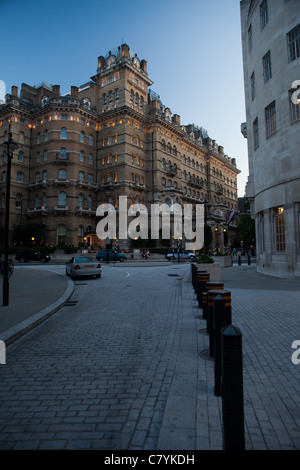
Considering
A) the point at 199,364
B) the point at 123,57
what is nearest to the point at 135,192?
the point at 123,57

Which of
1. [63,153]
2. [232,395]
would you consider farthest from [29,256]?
[232,395]

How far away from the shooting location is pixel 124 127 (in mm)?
47781

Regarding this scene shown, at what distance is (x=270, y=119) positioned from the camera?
1769 cm

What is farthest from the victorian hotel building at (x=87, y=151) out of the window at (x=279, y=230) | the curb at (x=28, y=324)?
the curb at (x=28, y=324)

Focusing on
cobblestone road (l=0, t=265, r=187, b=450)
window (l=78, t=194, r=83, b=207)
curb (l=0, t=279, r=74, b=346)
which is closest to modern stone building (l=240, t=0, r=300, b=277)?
cobblestone road (l=0, t=265, r=187, b=450)

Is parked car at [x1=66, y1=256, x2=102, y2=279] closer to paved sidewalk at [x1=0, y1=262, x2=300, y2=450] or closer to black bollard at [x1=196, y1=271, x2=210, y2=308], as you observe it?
paved sidewalk at [x1=0, y1=262, x2=300, y2=450]

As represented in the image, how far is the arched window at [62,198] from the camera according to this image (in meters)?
45.6

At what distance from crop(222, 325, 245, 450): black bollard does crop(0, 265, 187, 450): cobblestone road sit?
72 cm

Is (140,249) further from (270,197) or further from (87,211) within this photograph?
(270,197)

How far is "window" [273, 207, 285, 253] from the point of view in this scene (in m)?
16.6

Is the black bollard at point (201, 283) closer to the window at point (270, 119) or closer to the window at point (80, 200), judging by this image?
the window at point (270, 119)

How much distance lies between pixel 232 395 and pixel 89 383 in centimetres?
218

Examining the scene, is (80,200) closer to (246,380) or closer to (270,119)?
(270,119)
